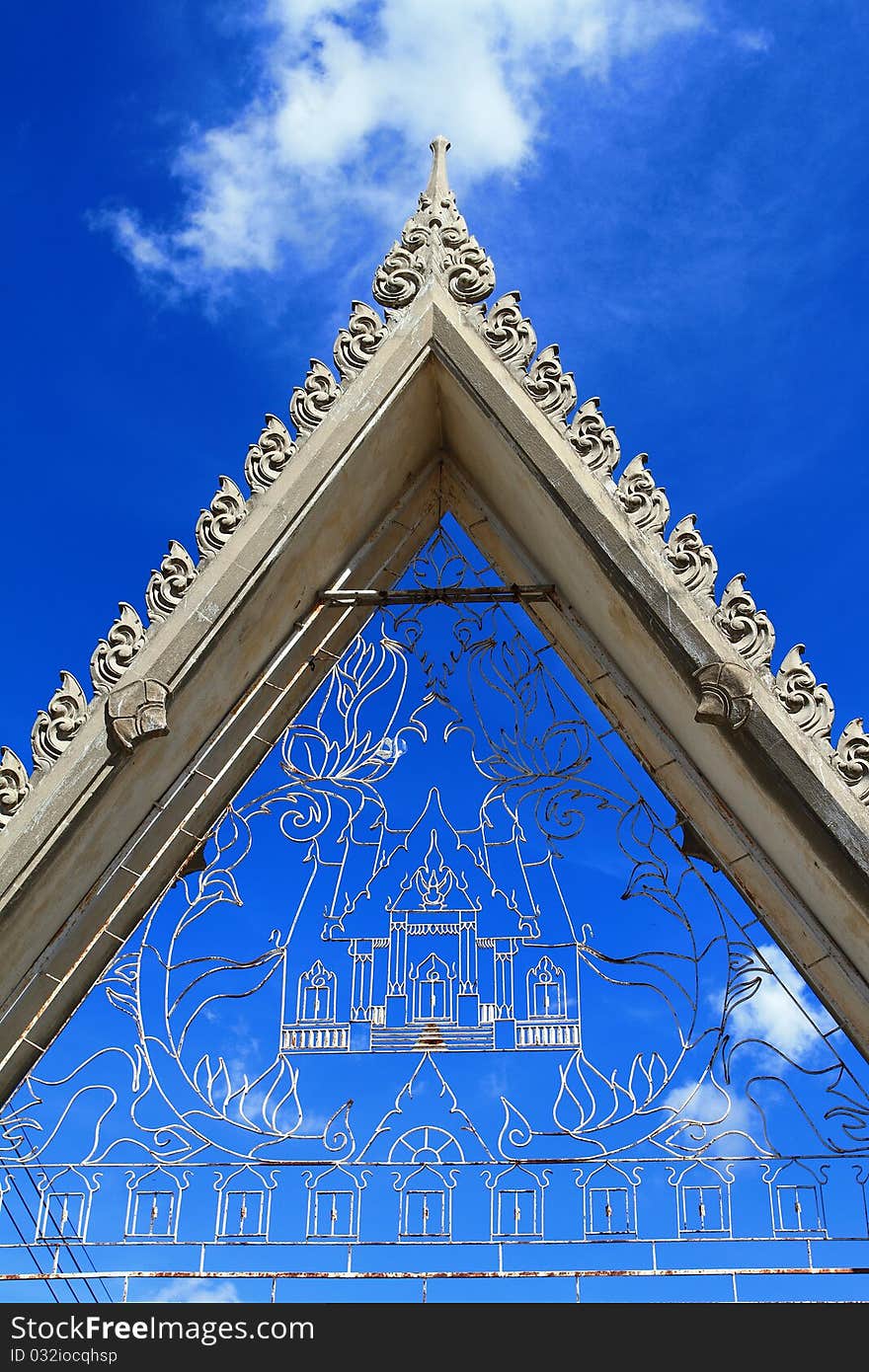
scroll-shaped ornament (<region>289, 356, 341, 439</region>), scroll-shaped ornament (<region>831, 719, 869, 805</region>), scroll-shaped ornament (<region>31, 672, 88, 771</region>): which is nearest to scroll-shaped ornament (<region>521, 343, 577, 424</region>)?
scroll-shaped ornament (<region>289, 356, 341, 439</region>)

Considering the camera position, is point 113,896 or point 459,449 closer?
point 113,896

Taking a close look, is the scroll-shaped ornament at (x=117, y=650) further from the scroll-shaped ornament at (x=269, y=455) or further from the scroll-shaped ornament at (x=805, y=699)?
the scroll-shaped ornament at (x=805, y=699)

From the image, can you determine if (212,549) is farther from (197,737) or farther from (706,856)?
(706,856)

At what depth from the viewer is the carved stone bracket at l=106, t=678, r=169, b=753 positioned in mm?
5832

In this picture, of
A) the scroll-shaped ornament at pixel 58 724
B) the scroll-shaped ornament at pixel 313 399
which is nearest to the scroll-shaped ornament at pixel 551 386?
the scroll-shaped ornament at pixel 313 399

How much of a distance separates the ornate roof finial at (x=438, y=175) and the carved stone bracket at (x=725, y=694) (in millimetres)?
2987

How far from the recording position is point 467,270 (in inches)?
271

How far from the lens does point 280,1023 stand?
6.20 m

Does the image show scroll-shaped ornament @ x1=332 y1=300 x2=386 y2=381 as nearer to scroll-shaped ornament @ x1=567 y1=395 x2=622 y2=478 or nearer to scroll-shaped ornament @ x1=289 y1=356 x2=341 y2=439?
scroll-shaped ornament @ x1=289 y1=356 x2=341 y2=439
